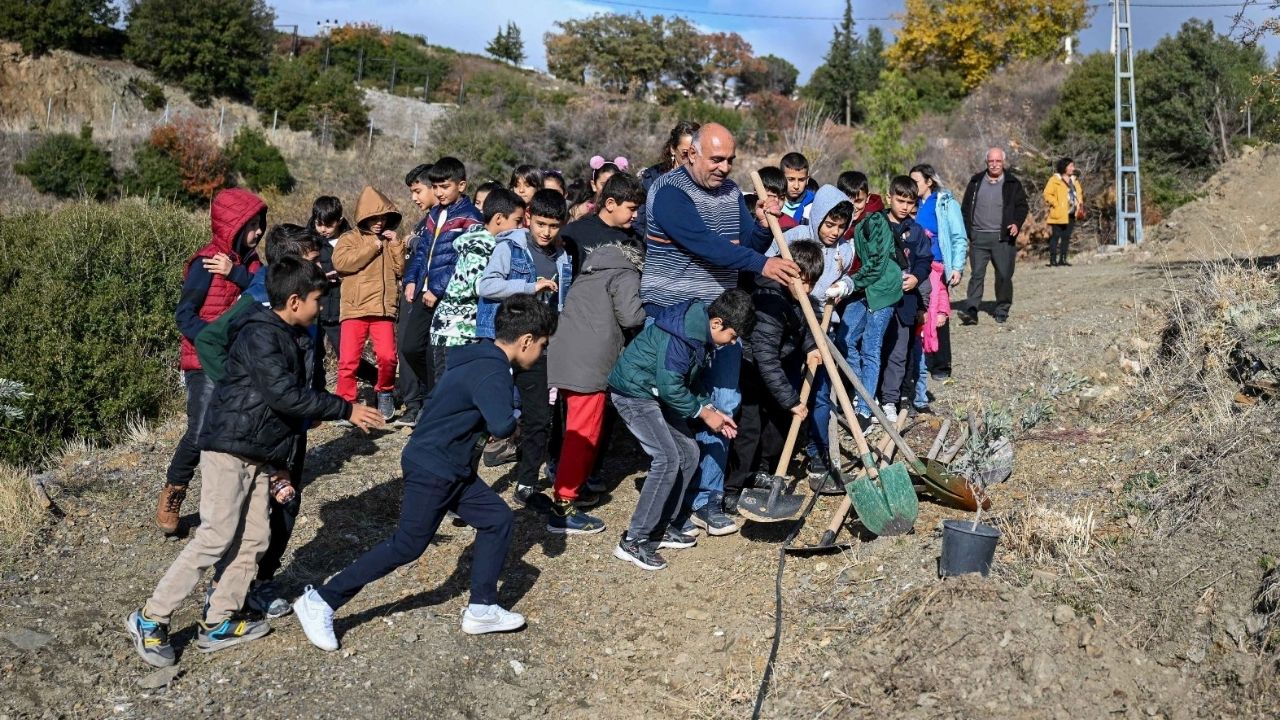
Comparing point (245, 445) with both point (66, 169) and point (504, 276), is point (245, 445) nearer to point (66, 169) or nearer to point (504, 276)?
point (504, 276)

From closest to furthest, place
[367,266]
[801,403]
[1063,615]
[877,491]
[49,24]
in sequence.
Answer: [1063,615] < [877,491] < [801,403] < [367,266] < [49,24]

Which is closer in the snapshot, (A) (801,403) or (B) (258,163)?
(A) (801,403)

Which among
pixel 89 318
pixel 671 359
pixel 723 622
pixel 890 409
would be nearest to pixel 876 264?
pixel 890 409

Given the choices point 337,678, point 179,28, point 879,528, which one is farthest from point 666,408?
point 179,28

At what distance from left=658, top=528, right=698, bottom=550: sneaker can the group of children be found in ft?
0.04

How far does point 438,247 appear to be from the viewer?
24.7 ft

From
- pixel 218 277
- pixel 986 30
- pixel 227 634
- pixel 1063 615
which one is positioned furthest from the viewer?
pixel 986 30

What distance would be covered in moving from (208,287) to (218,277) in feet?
0.25

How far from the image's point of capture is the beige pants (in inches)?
187

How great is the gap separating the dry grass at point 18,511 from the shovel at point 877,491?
446 centimetres

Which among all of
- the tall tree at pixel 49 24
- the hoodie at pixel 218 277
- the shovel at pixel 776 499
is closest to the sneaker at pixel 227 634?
the hoodie at pixel 218 277

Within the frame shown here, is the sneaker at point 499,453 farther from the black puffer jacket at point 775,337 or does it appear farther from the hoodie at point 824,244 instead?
the hoodie at point 824,244

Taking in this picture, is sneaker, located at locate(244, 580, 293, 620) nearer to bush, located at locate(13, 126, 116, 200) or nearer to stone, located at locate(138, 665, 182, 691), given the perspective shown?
stone, located at locate(138, 665, 182, 691)

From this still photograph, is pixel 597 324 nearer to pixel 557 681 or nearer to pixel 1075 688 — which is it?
pixel 557 681
